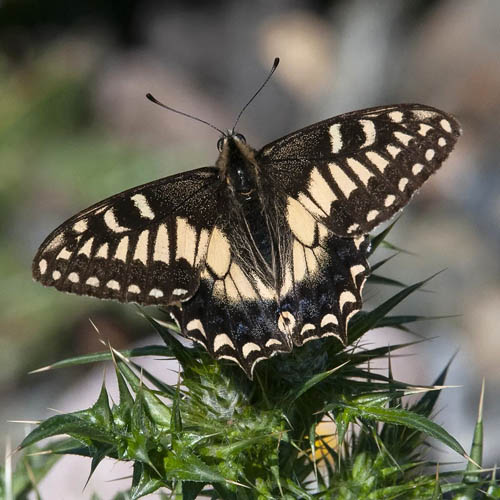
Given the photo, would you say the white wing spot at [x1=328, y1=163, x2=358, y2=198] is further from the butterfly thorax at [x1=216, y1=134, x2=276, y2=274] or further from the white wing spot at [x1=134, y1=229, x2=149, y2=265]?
the white wing spot at [x1=134, y1=229, x2=149, y2=265]

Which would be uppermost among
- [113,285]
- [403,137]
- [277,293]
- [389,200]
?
[403,137]

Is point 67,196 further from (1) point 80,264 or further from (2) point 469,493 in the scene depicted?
(2) point 469,493

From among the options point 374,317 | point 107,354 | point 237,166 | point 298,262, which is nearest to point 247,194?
point 237,166

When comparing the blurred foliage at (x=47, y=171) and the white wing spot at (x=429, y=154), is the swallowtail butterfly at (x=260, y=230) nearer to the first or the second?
the white wing spot at (x=429, y=154)

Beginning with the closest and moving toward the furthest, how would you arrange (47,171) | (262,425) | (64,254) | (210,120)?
(262,425), (64,254), (47,171), (210,120)

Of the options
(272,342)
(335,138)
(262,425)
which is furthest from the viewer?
(335,138)

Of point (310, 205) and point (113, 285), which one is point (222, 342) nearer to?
point (113, 285)

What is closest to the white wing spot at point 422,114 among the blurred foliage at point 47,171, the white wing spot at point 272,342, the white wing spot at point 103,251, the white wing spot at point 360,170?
the white wing spot at point 360,170

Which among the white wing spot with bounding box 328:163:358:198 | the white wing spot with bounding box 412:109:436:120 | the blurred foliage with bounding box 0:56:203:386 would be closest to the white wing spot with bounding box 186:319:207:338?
the white wing spot with bounding box 328:163:358:198
